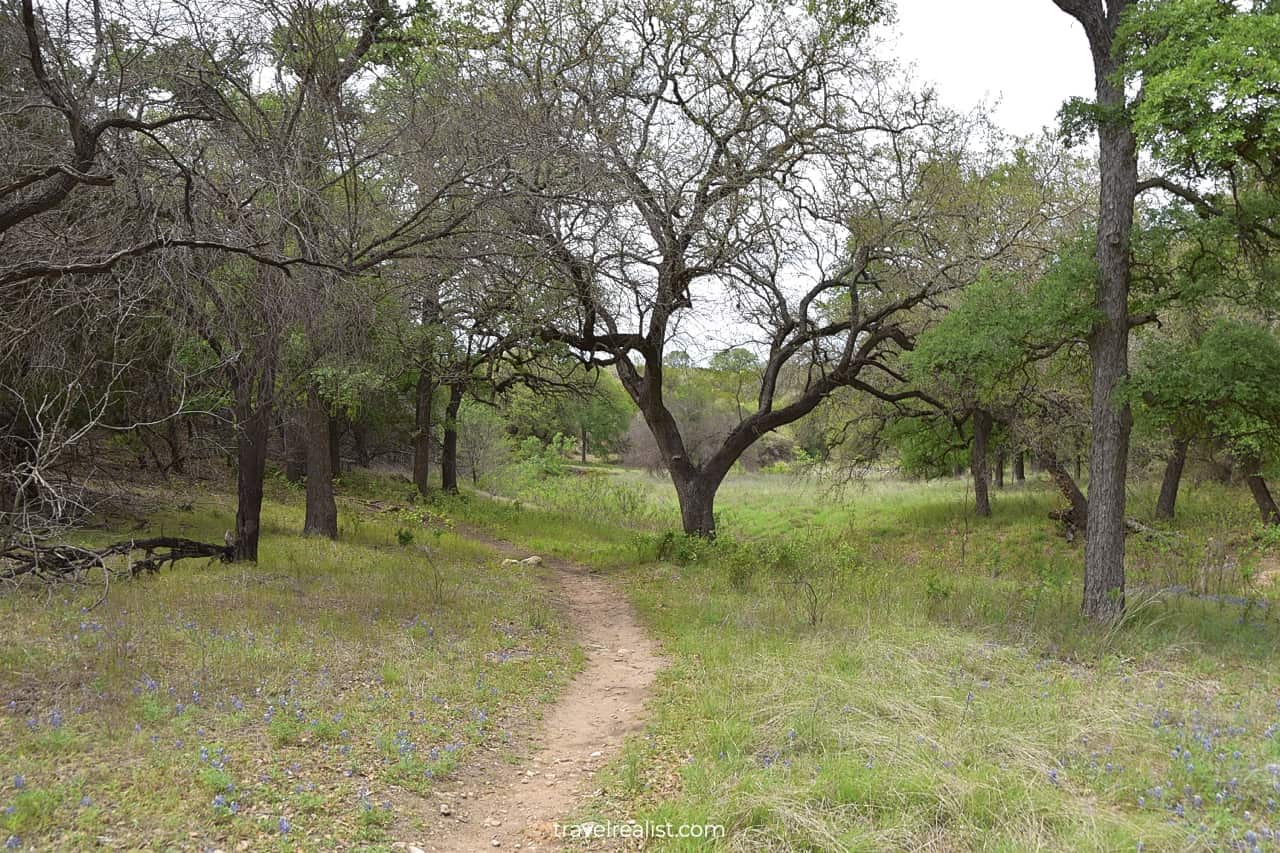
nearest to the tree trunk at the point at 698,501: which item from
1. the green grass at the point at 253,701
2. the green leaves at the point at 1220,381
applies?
the green grass at the point at 253,701

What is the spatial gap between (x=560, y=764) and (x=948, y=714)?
2711 millimetres

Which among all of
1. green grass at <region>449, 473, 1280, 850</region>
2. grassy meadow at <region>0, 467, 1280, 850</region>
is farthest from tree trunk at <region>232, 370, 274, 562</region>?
green grass at <region>449, 473, 1280, 850</region>

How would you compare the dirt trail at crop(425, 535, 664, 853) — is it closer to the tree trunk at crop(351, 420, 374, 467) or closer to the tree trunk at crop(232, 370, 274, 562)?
the tree trunk at crop(232, 370, 274, 562)

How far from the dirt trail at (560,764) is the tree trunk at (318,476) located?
22.2 feet

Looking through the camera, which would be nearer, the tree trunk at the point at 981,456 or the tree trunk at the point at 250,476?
the tree trunk at the point at 250,476

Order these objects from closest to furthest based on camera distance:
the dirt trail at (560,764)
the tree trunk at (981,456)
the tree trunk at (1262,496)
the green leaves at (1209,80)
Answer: the dirt trail at (560,764), the green leaves at (1209,80), the tree trunk at (1262,496), the tree trunk at (981,456)

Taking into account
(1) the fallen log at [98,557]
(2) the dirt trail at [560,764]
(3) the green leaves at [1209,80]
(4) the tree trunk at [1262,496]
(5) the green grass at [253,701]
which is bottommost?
(2) the dirt trail at [560,764]

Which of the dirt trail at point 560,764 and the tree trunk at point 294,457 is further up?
the tree trunk at point 294,457

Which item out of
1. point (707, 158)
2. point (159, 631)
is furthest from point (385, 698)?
point (707, 158)

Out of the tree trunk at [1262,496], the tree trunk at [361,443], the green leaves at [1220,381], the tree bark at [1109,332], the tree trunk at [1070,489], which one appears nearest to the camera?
the green leaves at [1220,381]

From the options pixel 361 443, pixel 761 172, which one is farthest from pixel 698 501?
pixel 361 443

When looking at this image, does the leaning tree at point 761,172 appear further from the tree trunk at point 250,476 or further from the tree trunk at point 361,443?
the tree trunk at point 361,443

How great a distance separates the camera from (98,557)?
618 cm

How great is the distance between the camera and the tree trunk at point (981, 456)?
70.3 feet
